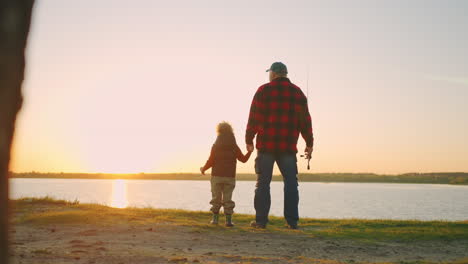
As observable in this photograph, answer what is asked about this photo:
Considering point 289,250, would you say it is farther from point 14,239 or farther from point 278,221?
point 14,239

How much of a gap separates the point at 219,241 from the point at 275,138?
246 cm

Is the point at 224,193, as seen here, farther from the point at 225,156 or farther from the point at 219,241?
the point at 219,241

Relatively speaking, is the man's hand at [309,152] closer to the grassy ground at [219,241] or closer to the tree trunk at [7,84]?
the grassy ground at [219,241]

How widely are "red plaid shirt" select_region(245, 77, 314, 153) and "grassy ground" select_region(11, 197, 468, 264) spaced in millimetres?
1717

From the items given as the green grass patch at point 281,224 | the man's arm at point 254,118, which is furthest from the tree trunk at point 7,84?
the man's arm at point 254,118

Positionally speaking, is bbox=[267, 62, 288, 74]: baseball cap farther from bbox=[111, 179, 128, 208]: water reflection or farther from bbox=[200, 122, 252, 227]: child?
bbox=[111, 179, 128, 208]: water reflection

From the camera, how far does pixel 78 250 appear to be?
6.57 m

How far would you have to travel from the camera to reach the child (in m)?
9.65

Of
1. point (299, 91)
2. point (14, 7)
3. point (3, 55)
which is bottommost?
point (3, 55)

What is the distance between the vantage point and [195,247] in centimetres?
711

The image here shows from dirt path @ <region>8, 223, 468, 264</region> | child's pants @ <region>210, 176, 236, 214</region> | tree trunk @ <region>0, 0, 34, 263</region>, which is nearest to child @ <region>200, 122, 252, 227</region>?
child's pants @ <region>210, 176, 236, 214</region>

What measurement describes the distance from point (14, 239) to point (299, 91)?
5.93 m

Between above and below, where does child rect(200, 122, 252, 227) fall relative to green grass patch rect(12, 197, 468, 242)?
above

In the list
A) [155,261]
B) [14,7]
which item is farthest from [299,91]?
[14,7]
